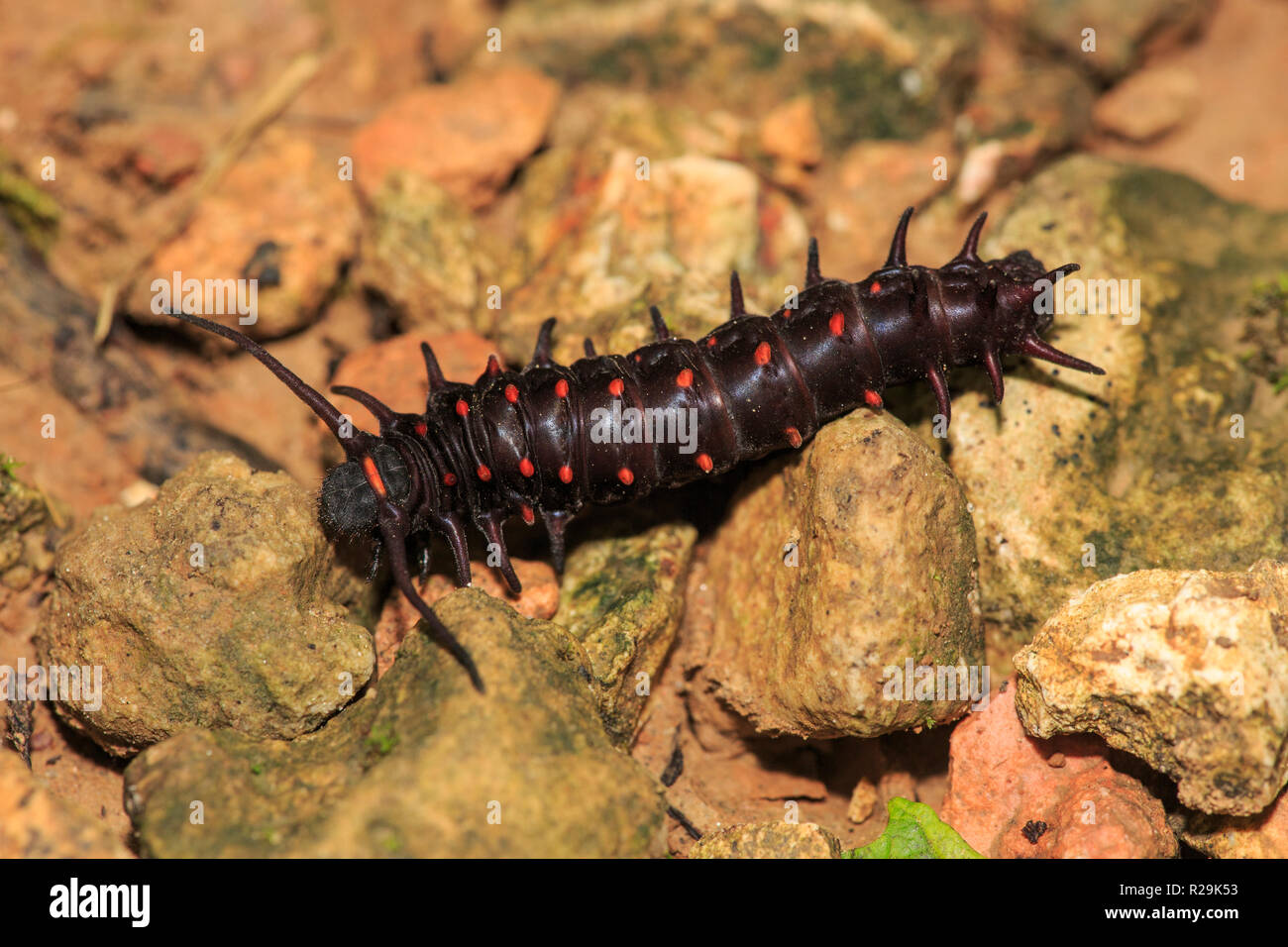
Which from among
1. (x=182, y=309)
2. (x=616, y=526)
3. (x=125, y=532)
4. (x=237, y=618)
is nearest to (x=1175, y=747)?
(x=616, y=526)

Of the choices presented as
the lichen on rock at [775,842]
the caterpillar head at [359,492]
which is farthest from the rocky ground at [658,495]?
the caterpillar head at [359,492]

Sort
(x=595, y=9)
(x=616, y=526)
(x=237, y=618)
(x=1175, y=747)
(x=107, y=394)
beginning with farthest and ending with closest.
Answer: (x=595, y=9) → (x=107, y=394) → (x=616, y=526) → (x=237, y=618) → (x=1175, y=747)

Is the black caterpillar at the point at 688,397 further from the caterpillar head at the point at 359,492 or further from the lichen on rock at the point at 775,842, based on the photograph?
the lichen on rock at the point at 775,842

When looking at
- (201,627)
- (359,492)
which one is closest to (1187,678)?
(359,492)

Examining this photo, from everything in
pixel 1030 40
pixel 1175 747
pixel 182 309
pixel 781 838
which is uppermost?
pixel 1030 40

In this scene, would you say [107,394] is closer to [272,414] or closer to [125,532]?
[272,414]

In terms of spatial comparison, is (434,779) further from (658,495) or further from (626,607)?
(658,495)
